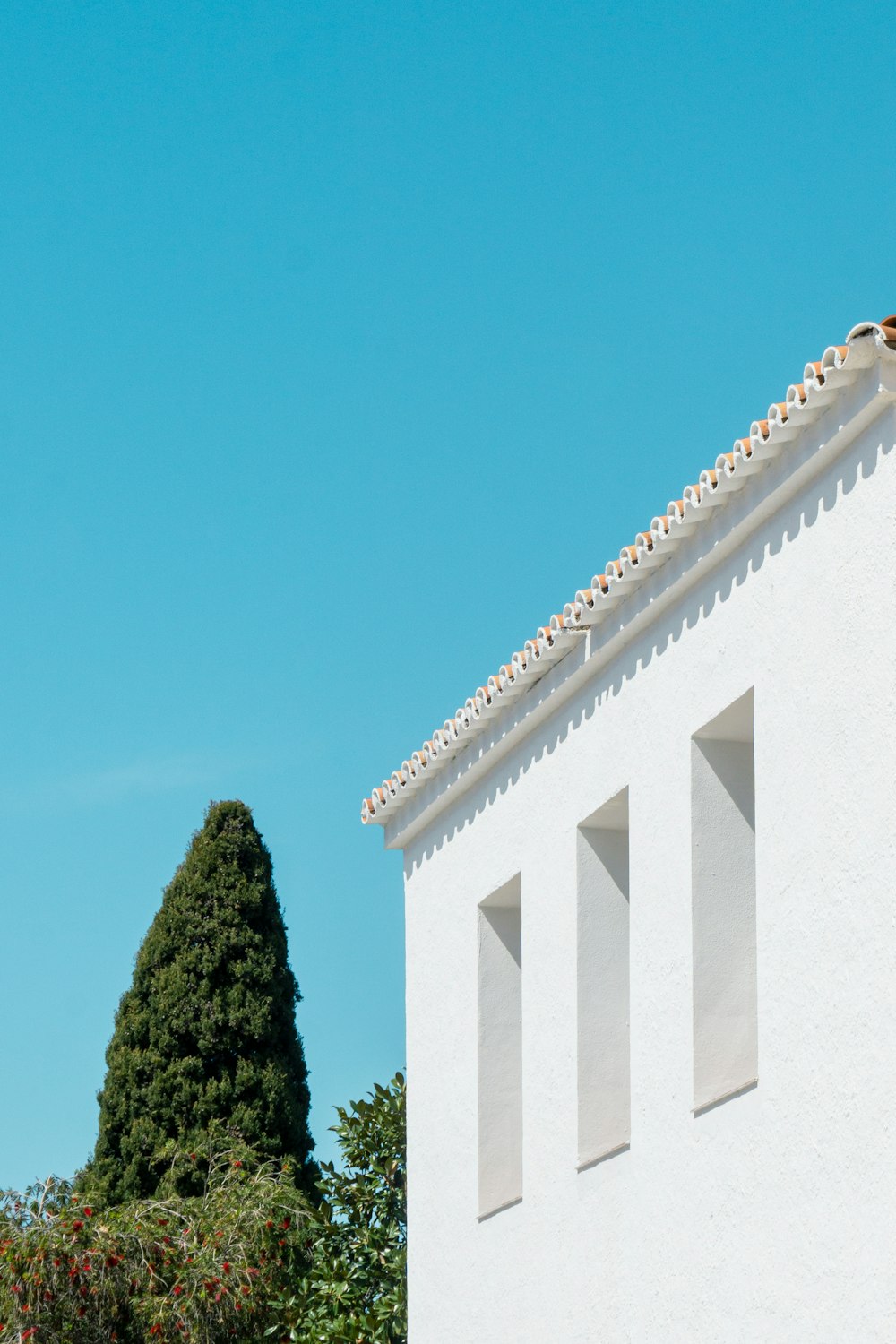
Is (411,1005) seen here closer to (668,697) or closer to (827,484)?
(668,697)

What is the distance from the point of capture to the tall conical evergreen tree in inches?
803

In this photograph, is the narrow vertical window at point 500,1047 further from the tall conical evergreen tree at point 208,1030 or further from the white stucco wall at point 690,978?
the tall conical evergreen tree at point 208,1030

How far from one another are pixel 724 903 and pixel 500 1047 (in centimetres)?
334

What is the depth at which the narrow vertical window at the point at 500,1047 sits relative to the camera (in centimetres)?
1254

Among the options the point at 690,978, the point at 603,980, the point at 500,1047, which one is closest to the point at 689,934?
the point at 690,978

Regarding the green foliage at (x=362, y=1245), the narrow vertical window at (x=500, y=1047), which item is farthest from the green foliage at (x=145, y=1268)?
the narrow vertical window at (x=500, y=1047)

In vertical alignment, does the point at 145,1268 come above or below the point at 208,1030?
below

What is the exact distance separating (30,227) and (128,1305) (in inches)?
322

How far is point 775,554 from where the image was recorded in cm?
912

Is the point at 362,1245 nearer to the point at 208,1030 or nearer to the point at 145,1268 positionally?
the point at 145,1268

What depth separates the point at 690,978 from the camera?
975 centimetres

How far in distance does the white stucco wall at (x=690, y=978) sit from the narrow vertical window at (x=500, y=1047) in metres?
0.11

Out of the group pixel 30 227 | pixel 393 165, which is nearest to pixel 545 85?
pixel 393 165

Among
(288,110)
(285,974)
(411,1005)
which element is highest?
(288,110)
